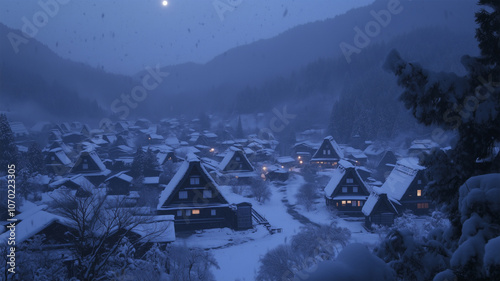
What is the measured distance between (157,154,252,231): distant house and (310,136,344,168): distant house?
31.5 meters

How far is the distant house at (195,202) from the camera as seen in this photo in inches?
934

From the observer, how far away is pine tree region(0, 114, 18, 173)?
1289 inches

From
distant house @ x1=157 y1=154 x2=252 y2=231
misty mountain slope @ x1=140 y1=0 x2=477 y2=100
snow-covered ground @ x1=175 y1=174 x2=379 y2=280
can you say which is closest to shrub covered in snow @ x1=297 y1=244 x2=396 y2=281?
snow-covered ground @ x1=175 y1=174 x2=379 y2=280

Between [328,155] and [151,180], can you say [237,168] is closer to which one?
[151,180]

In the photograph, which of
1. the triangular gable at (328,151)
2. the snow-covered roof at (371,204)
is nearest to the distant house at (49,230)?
the snow-covered roof at (371,204)

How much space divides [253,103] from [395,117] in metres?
60.1

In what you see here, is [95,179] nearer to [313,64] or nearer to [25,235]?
[25,235]

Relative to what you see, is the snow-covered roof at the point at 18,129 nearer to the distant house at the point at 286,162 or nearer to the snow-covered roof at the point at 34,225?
the distant house at the point at 286,162

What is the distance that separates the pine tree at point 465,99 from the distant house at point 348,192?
81.0 ft

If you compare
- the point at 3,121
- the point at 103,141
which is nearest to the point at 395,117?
the point at 103,141

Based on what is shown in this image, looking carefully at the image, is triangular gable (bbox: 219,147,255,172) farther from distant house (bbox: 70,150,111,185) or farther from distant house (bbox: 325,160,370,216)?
distant house (bbox: 70,150,111,185)

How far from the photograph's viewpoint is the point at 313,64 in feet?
433

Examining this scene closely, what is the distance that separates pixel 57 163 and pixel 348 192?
4603 centimetres

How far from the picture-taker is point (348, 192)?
2912 cm
